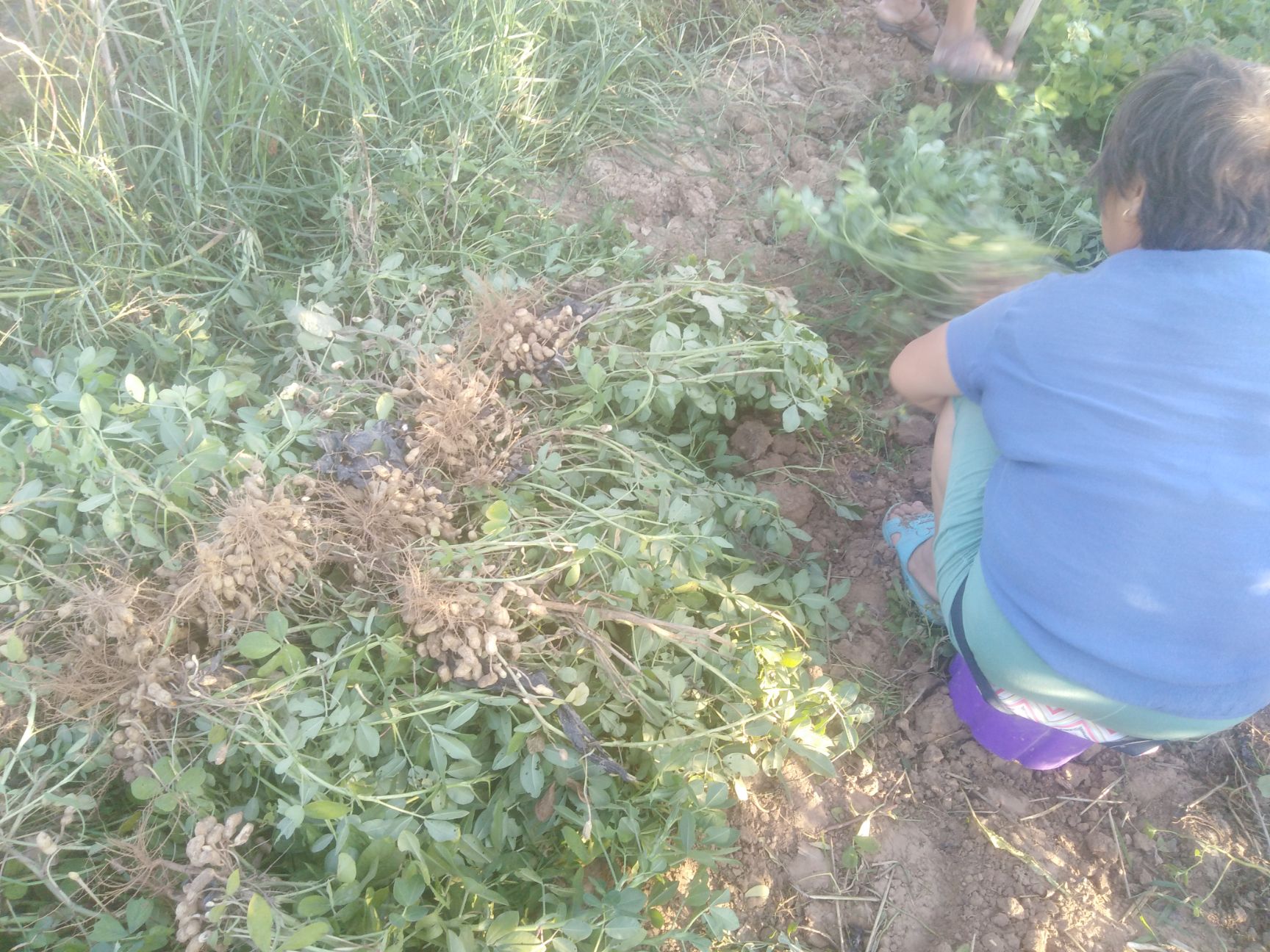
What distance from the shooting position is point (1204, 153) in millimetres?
1401

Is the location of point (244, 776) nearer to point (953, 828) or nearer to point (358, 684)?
point (358, 684)

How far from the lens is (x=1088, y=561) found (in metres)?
1.48

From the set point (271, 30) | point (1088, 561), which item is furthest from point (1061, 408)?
point (271, 30)

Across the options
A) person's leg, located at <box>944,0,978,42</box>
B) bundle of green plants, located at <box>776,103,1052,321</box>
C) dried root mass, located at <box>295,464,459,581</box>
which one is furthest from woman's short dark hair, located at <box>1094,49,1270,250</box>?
person's leg, located at <box>944,0,978,42</box>

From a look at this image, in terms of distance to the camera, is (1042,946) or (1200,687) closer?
(1200,687)

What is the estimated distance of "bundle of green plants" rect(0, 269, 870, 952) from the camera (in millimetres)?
1428

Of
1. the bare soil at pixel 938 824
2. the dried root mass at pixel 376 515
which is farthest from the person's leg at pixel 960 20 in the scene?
the dried root mass at pixel 376 515

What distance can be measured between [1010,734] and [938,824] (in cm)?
25

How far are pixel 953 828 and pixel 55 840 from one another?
1732 millimetres

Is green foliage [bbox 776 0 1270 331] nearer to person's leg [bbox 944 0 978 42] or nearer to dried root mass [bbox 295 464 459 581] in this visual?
person's leg [bbox 944 0 978 42]

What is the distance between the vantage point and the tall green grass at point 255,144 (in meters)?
2.25

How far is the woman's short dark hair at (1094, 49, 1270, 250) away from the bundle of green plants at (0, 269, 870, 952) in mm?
876

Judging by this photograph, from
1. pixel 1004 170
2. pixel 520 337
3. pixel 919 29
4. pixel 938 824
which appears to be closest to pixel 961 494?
pixel 938 824

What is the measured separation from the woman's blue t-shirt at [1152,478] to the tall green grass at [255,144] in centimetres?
157
